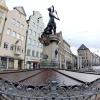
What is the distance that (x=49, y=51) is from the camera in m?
9.70

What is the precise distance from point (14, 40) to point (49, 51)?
30.3m

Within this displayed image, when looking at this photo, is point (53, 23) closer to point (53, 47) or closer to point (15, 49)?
point (53, 47)

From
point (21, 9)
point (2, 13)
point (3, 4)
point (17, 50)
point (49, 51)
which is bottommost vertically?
point (49, 51)

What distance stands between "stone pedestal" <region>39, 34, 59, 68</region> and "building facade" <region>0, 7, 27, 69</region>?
2577cm

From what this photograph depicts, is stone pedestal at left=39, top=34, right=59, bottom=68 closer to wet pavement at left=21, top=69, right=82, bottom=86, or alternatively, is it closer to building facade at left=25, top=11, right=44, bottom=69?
wet pavement at left=21, top=69, right=82, bottom=86

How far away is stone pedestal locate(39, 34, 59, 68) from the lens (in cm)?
933

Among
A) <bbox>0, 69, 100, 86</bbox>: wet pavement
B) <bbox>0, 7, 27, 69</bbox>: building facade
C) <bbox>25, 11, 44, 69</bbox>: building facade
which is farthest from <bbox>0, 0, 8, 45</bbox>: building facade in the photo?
<bbox>0, 69, 100, 86</bbox>: wet pavement

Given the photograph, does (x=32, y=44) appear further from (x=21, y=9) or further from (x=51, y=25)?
(x=51, y=25)

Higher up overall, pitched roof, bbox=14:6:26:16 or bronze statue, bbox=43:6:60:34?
pitched roof, bbox=14:6:26:16

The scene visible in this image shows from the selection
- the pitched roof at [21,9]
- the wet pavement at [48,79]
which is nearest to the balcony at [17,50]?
the pitched roof at [21,9]

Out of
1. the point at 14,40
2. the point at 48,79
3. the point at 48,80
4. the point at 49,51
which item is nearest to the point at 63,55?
the point at 14,40

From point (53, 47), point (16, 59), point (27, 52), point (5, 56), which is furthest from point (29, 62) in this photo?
point (53, 47)

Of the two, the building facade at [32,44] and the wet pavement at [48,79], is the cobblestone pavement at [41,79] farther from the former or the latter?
the building facade at [32,44]

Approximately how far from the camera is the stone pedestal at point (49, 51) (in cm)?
933
